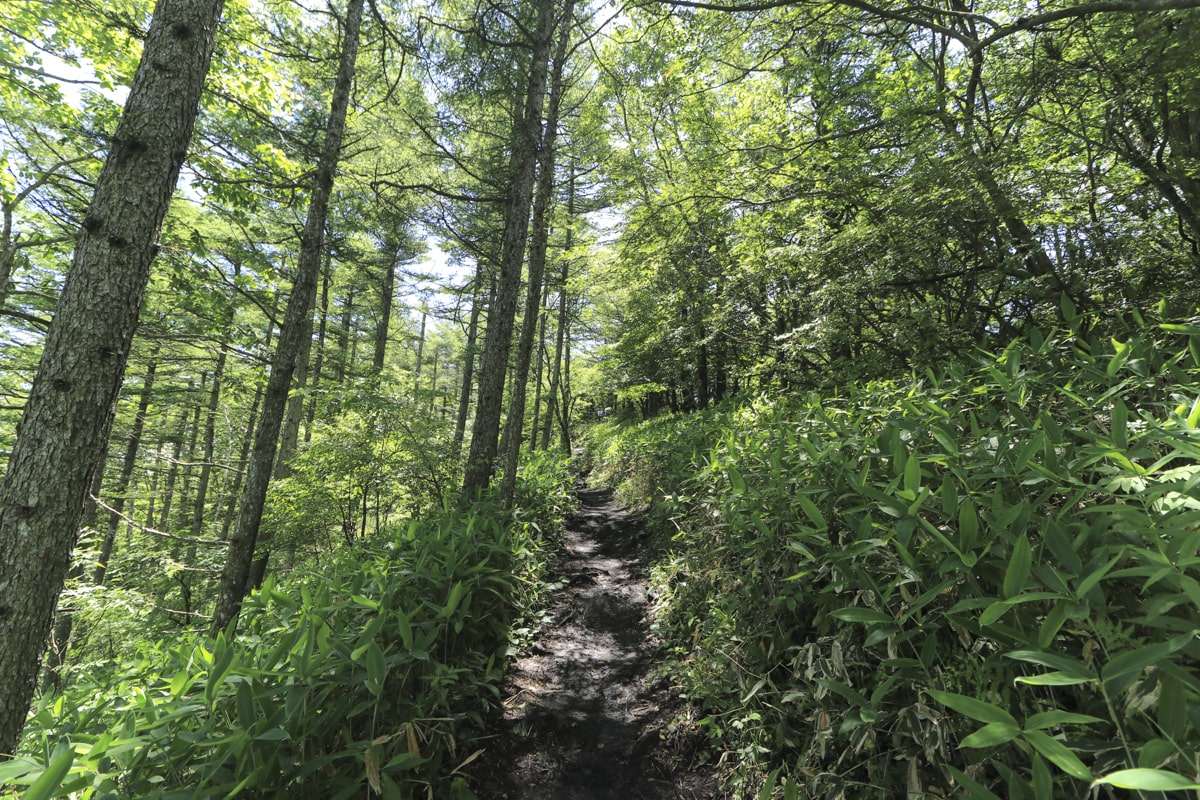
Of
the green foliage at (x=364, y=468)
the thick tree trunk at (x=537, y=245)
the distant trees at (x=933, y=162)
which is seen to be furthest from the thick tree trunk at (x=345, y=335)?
the distant trees at (x=933, y=162)

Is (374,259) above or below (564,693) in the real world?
above

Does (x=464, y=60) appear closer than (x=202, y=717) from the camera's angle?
No

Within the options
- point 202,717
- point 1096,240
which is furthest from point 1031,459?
point 202,717

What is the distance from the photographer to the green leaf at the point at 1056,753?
975mm

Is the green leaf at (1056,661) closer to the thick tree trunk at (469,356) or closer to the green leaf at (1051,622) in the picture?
the green leaf at (1051,622)

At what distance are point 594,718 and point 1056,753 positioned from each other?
2.97 meters

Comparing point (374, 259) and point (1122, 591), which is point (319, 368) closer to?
point (374, 259)

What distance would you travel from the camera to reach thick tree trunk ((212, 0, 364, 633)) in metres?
4.55

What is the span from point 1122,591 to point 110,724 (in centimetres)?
430

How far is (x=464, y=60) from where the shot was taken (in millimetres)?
5977

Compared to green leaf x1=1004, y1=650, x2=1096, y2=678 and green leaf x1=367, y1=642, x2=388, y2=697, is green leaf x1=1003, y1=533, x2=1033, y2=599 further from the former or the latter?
→ green leaf x1=367, y1=642, x2=388, y2=697

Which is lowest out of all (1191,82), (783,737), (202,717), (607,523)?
(783,737)

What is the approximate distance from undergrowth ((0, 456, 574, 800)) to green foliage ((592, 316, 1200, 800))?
170 cm

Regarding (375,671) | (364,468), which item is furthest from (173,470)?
(375,671)
